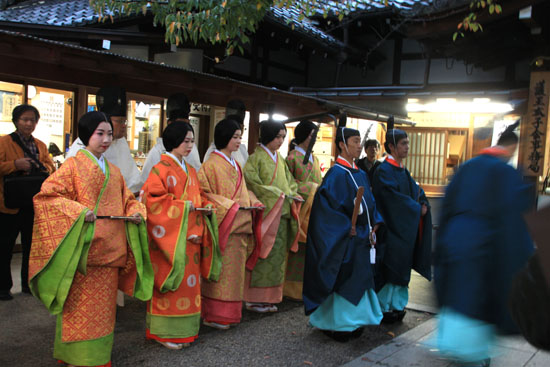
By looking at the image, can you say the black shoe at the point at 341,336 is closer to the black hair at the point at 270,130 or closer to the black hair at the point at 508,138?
the black hair at the point at 270,130

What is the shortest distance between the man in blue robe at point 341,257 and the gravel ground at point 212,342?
0.86ft

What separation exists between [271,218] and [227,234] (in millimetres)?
753

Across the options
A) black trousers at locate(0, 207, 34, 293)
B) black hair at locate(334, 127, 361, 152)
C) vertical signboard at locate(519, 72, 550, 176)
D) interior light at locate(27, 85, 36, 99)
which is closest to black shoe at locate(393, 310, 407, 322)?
→ black hair at locate(334, 127, 361, 152)

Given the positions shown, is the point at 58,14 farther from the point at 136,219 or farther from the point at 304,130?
the point at 136,219

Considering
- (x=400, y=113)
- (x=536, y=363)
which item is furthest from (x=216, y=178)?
(x=400, y=113)

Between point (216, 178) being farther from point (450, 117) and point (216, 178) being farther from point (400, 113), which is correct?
point (450, 117)

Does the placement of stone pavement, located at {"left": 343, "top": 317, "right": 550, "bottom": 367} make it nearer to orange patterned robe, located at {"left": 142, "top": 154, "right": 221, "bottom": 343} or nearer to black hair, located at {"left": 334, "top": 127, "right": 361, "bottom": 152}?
orange patterned robe, located at {"left": 142, "top": 154, "right": 221, "bottom": 343}

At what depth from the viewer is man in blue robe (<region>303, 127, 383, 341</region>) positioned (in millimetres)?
4738

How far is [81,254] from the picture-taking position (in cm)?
361

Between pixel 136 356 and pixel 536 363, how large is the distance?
3.37m

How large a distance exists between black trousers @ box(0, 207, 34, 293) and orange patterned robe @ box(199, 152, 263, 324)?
2117 millimetres

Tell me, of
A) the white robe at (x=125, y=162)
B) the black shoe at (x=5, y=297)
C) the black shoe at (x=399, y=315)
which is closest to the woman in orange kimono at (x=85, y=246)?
the white robe at (x=125, y=162)

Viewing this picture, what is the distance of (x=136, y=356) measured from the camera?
430cm

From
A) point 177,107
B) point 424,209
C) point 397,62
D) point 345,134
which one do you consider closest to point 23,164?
point 177,107
